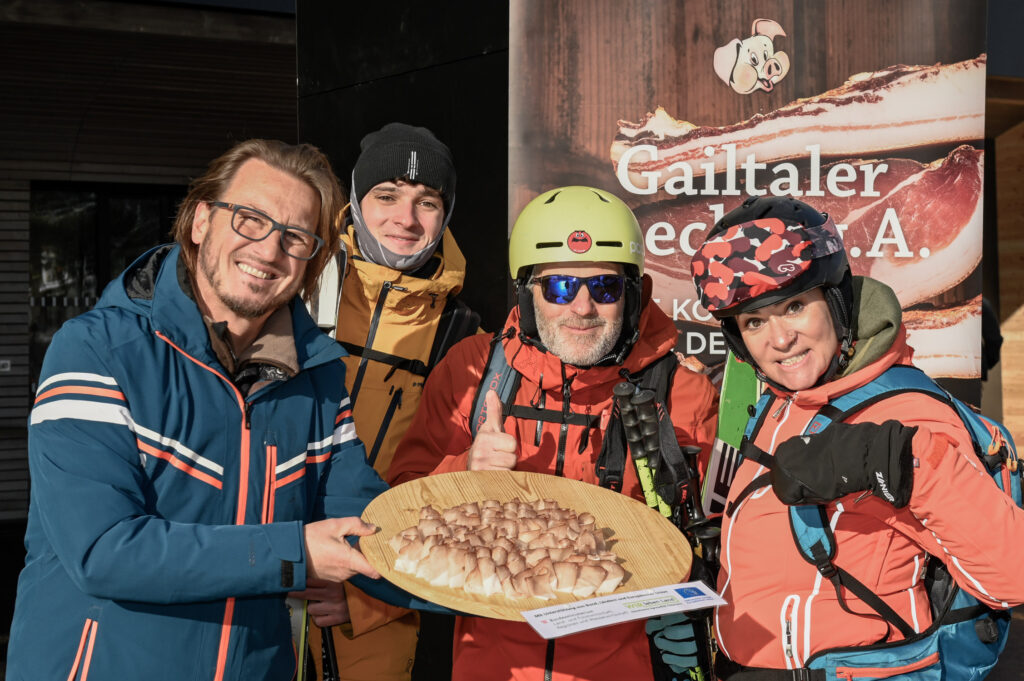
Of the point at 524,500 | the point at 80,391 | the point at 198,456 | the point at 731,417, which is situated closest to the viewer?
the point at 80,391

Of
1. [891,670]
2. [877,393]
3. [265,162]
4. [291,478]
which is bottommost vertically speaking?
[891,670]

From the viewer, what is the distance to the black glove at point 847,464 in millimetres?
1771

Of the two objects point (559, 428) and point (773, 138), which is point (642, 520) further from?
point (773, 138)

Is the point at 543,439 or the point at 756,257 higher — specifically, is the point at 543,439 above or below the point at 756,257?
below

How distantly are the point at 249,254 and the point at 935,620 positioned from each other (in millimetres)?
1815

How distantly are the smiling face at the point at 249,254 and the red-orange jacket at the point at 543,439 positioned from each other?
0.82 m

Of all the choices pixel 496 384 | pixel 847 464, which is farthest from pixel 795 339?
pixel 496 384

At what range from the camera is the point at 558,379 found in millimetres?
2770

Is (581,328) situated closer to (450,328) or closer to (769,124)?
(450,328)

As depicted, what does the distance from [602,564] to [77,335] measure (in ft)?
4.15

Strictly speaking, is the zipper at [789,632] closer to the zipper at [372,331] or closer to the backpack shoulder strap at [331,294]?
the zipper at [372,331]

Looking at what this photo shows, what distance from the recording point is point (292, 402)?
2223mm

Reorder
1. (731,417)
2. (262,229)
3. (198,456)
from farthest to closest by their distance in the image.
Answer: (731,417), (262,229), (198,456)

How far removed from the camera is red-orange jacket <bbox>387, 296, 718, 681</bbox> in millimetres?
2479
